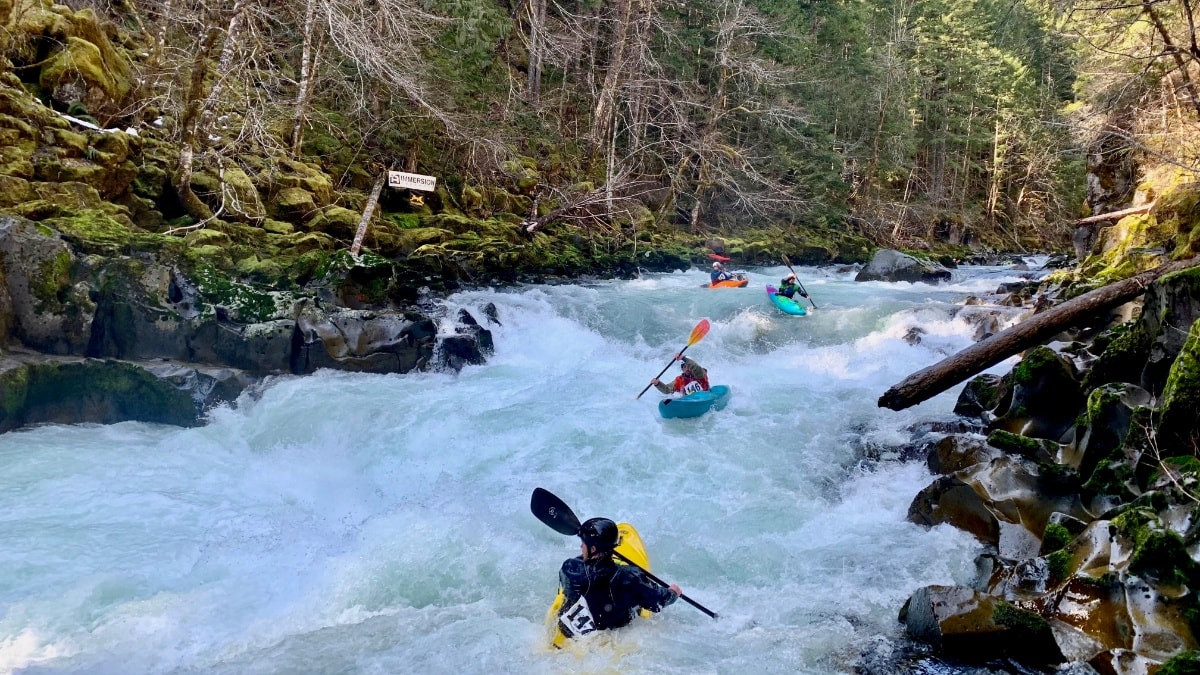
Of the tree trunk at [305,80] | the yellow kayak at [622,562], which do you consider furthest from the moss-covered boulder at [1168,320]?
the tree trunk at [305,80]

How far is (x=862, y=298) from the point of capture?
13945mm

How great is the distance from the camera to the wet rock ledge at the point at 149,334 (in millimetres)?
6266

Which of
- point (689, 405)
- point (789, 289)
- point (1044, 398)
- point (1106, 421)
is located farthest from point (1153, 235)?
point (689, 405)

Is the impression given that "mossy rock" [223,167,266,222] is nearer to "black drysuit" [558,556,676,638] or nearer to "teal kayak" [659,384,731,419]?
"teal kayak" [659,384,731,419]

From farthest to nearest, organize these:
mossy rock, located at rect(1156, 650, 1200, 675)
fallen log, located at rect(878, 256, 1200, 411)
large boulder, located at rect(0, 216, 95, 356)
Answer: large boulder, located at rect(0, 216, 95, 356) → fallen log, located at rect(878, 256, 1200, 411) → mossy rock, located at rect(1156, 650, 1200, 675)

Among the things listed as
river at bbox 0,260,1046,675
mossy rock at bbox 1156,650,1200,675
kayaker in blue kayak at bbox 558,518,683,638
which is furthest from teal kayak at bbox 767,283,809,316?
mossy rock at bbox 1156,650,1200,675

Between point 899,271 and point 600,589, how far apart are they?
637 inches

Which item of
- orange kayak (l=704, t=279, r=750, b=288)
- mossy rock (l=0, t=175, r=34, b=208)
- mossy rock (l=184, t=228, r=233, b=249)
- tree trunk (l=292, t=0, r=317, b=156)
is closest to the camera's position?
mossy rock (l=0, t=175, r=34, b=208)

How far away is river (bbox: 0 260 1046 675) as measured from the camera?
3736mm

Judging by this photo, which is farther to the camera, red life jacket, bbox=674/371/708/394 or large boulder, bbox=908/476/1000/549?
red life jacket, bbox=674/371/708/394

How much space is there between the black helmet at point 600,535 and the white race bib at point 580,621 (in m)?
0.31

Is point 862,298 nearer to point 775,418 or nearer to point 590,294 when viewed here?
point 590,294

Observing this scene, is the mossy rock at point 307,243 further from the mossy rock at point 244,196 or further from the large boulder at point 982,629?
the large boulder at point 982,629

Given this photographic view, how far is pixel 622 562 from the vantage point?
387 cm
